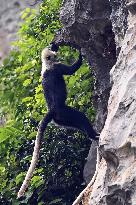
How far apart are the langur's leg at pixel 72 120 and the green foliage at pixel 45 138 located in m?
1.20

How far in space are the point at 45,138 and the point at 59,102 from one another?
1.38 metres

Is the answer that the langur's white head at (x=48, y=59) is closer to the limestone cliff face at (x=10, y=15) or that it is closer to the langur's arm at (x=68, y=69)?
the langur's arm at (x=68, y=69)

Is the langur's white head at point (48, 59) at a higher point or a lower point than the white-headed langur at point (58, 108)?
higher

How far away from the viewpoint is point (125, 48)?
4.98m

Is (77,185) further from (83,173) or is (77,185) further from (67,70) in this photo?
(67,70)

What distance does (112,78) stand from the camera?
16.6 feet

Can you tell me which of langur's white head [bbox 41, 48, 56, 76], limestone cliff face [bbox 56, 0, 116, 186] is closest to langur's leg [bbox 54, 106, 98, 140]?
limestone cliff face [bbox 56, 0, 116, 186]

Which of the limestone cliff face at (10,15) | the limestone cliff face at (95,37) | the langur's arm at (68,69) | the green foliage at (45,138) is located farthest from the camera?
the limestone cliff face at (10,15)

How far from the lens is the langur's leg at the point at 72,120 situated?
6.17 meters

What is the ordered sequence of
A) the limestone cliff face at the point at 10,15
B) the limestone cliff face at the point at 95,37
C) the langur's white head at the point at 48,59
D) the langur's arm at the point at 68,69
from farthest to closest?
the limestone cliff face at the point at 10,15 < the langur's white head at the point at 48,59 < the langur's arm at the point at 68,69 < the limestone cliff face at the point at 95,37

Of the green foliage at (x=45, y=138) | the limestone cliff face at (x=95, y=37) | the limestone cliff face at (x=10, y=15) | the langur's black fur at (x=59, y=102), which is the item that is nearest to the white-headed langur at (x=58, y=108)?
the langur's black fur at (x=59, y=102)

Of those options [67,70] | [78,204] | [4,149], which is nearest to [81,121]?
[67,70]

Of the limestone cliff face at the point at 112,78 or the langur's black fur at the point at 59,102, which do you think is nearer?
the limestone cliff face at the point at 112,78

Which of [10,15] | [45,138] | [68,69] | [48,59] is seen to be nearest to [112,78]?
[68,69]
